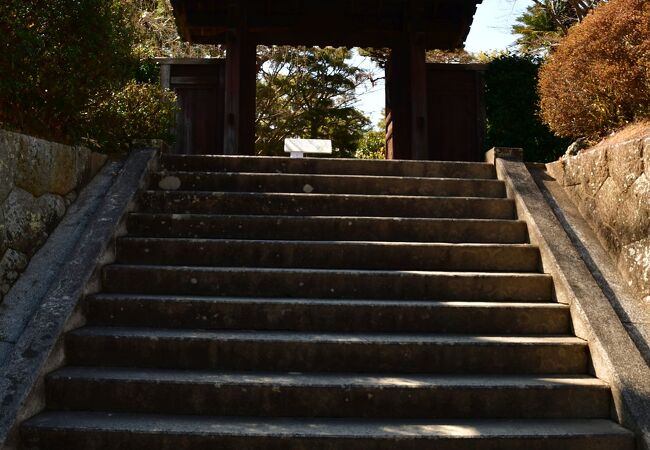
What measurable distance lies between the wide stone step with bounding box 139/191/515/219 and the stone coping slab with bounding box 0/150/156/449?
339mm

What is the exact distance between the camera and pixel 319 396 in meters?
2.60

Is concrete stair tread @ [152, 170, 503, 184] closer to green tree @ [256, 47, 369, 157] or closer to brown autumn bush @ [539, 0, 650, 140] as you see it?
brown autumn bush @ [539, 0, 650, 140]

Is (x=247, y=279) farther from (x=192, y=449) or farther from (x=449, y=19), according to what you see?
(x=449, y=19)

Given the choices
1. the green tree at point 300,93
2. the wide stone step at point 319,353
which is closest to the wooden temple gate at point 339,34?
the wide stone step at point 319,353

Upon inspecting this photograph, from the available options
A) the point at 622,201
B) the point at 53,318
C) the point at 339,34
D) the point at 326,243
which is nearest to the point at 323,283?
the point at 326,243

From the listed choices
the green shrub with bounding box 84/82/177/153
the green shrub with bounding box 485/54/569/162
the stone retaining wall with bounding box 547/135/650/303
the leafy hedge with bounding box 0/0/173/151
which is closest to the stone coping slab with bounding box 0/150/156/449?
the leafy hedge with bounding box 0/0/173/151

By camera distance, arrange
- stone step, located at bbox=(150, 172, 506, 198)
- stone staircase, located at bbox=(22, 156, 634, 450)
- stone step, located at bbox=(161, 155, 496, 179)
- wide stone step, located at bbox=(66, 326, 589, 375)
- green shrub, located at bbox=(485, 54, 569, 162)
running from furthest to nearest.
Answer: green shrub, located at bbox=(485, 54, 569, 162) → stone step, located at bbox=(161, 155, 496, 179) → stone step, located at bbox=(150, 172, 506, 198) → wide stone step, located at bbox=(66, 326, 589, 375) → stone staircase, located at bbox=(22, 156, 634, 450)

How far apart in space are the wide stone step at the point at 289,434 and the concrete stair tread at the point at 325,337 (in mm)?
457

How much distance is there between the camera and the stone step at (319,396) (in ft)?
8.45

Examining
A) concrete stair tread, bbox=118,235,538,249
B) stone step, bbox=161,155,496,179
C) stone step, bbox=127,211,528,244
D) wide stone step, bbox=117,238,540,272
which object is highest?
stone step, bbox=161,155,496,179

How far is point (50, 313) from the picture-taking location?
2.84 m

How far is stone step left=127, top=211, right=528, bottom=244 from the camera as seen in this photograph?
386cm

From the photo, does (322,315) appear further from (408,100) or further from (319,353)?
(408,100)

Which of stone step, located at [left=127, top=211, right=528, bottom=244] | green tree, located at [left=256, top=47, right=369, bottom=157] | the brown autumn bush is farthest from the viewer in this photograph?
green tree, located at [left=256, top=47, right=369, bottom=157]
